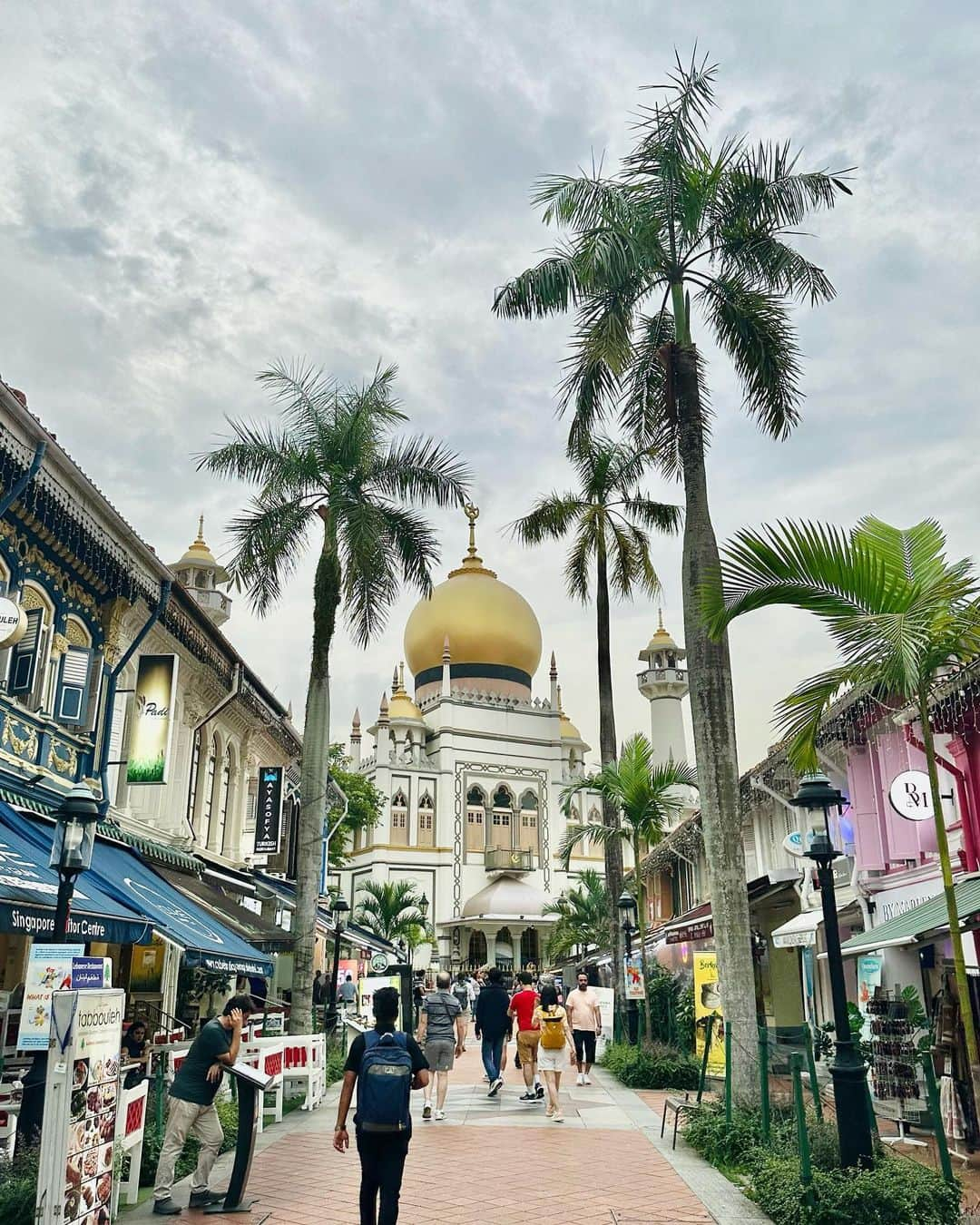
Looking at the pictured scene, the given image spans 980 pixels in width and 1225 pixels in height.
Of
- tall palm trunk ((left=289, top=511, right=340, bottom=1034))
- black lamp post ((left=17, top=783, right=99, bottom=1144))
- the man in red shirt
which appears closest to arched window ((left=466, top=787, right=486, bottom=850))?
tall palm trunk ((left=289, top=511, right=340, bottom=1034))

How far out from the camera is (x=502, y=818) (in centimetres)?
5488

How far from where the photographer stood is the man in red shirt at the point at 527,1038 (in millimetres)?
14523

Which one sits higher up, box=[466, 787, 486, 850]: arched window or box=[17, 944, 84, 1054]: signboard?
box=[466, 787, 486, 850]: arched window

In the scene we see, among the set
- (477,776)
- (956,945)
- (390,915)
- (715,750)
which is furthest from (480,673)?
(956,945)

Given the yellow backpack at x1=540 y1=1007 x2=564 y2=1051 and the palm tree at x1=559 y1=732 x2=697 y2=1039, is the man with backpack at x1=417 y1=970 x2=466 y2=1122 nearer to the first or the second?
the yellow backpack at x1=540 y1=1007 x2=564 y2=1051

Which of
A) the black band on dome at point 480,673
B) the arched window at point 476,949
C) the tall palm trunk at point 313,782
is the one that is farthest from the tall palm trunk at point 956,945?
the black band on dome at point 480,673

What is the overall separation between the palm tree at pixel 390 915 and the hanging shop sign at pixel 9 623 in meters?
37.2

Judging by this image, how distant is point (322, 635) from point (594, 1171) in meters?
9.64

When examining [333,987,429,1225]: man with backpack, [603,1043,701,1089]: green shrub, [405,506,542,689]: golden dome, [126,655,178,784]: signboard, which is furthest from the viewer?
[405,506,542,689]: golden dome

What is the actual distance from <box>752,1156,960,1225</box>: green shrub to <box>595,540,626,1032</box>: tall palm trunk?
558 inches

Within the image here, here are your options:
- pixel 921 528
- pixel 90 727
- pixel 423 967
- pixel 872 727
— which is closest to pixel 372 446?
pixel 90 727

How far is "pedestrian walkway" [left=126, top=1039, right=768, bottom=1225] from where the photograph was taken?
25.4ft

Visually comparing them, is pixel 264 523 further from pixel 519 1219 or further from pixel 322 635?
pixel 519 1219

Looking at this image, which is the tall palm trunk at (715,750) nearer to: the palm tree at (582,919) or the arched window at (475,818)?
the palm tree at (582,919)
